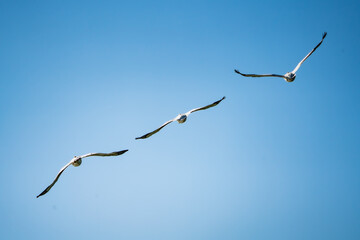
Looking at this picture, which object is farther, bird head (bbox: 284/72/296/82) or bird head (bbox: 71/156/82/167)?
bird head (bbox: 284/72/296/82)

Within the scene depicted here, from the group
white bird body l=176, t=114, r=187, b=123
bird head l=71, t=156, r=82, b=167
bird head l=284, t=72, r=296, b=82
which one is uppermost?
bird head l=284, t=72, r=296, b=82

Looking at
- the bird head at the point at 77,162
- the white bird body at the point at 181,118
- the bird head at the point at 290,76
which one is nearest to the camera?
the bird head at the point at 77,162

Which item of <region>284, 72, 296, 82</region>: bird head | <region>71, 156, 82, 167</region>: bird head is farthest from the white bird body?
<region>284, 72, 296, 82</region>: bird head

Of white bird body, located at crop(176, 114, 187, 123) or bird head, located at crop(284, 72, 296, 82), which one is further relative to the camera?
bird head, located at crop(284, 72, 296, 82)

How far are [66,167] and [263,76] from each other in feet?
44.0

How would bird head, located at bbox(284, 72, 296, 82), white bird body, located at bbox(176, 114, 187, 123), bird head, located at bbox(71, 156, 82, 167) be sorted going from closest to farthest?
bird head, located at bbox(71, 156, 82, 167)
white bird body, located at bbox(176, 114, 187, 123)
bird head, located at bbox(284, 72, 296, 82)

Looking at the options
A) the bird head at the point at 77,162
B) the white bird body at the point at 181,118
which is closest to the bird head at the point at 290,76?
the white bird body at the point at 181,118

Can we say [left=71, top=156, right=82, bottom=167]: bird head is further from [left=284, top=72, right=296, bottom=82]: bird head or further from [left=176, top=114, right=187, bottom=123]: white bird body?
[left=284, top=72, right=296, bottom=82]: bird head

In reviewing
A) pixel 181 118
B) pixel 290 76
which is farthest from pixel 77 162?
pixel 290 76

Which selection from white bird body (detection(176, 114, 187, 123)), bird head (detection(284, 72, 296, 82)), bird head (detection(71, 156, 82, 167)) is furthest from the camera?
bird head (detection(284, 72, 296, 82))

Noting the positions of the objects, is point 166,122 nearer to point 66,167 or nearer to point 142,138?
point 142,138

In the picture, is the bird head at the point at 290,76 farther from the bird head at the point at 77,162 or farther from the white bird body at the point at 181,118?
the bird head at the point at 77,162

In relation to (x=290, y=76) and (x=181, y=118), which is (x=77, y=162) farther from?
(x=290, y=76)

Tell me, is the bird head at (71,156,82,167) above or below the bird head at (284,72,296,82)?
below
